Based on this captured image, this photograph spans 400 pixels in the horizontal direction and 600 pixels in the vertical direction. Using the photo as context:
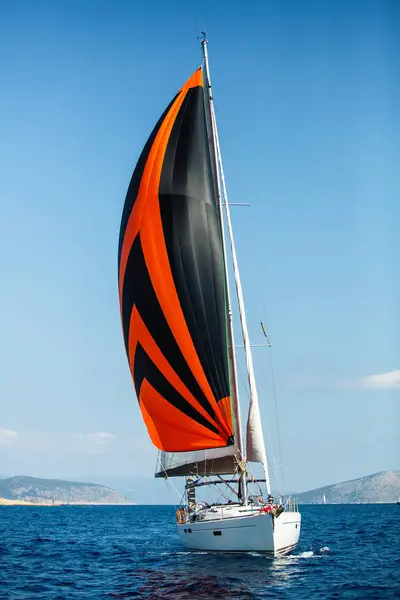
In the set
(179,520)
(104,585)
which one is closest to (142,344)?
(179,520)

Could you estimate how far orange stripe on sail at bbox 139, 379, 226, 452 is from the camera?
2344 centimetres

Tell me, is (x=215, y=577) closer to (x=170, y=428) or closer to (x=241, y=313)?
(x=170, y=428)

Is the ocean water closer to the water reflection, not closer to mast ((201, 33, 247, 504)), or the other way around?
the water reflection

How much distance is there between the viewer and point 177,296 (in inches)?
921

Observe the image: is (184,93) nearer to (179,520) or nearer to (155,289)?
(155,289)

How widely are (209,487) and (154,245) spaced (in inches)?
361

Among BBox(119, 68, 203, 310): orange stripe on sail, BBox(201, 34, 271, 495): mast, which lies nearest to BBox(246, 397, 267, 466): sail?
BBox(201, 34, 271, 495): mast

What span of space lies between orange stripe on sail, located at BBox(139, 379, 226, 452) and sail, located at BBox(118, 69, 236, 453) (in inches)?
1.4

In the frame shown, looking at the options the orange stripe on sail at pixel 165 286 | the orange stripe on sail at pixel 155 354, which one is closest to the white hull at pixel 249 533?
the orange stripe on sail at pixel 165 286

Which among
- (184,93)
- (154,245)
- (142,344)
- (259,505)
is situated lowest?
(259,505)

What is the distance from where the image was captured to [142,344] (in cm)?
2442

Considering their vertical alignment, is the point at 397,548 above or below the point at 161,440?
below

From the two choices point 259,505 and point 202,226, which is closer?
point 259,505

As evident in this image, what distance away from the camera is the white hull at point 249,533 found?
19.8 meters
